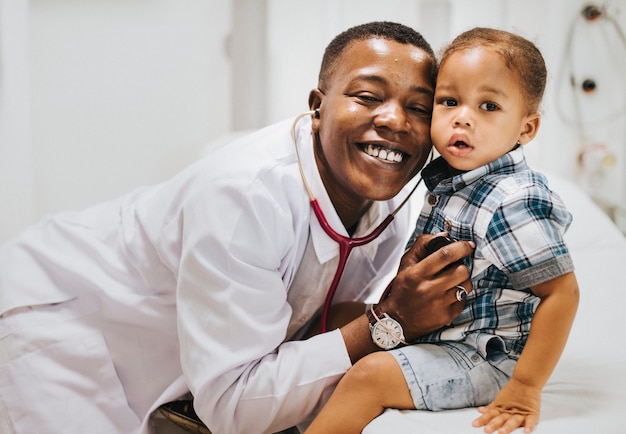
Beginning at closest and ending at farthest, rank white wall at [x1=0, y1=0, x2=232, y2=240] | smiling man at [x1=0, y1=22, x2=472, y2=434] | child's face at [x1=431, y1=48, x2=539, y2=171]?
1. child's face at [x1=431, y1=48, x2=539, y2=171]
2. smiling man at [x1=0, y1=22, x2=472, y2=434]
3. white wall at [x1=0, y1=0, x2=232, y2=240]

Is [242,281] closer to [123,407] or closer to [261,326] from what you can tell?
[261,326]

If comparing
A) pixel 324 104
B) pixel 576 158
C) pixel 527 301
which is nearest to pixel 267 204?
pixel 324 104

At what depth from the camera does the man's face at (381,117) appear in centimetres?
145

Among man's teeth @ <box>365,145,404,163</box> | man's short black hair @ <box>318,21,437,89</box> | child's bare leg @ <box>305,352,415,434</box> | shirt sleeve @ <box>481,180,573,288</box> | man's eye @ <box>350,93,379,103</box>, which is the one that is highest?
man's short black hair @ <box>318,21,437,89</box>

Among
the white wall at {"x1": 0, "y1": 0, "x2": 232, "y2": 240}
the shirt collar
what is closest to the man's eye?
the shirt collar

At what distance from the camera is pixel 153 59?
9.67ft

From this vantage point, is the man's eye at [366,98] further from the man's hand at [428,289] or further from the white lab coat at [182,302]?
the man's hand at [428,289]

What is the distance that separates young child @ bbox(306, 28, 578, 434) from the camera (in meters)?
1.20

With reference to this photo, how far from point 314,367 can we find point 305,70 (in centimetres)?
205

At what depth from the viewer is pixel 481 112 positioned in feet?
4.26

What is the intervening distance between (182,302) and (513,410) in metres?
0.67

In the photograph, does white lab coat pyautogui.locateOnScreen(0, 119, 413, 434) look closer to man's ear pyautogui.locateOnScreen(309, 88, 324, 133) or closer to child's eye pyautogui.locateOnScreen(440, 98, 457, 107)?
man's ear pyautogui.locateOnScreen(309, 88, 324, 133)

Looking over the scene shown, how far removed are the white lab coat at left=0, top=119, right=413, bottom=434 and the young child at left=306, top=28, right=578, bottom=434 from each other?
18 cm

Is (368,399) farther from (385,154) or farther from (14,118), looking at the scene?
(14,118)
